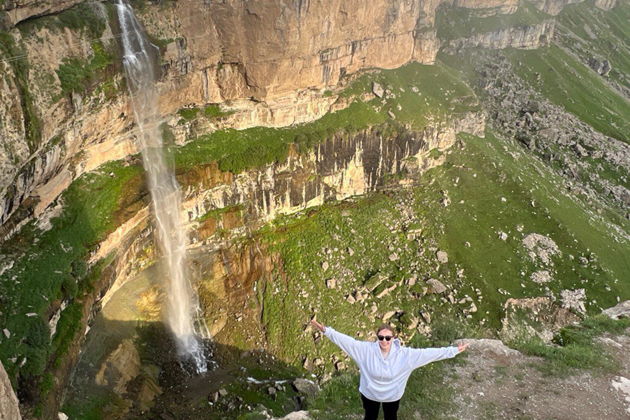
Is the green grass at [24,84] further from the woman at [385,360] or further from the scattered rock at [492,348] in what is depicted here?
the scattered rock at [492,348]

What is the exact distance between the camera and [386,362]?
34.5 ft

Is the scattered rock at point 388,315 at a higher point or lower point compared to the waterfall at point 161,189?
lower

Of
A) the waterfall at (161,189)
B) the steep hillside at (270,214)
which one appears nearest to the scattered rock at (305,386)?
the steep hillside at (270,214)

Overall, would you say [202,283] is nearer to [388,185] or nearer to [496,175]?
[388,185]

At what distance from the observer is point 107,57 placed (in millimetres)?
30703

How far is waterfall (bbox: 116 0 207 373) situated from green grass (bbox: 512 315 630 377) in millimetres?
24114

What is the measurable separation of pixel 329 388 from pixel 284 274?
2224 cm

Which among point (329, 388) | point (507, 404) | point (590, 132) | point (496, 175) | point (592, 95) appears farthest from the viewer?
point (592, 95)

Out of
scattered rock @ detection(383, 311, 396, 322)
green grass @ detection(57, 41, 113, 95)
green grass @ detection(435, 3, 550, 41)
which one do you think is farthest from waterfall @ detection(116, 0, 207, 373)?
green grass @ detection(435, 3, 550, 41)

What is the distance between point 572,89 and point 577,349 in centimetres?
7707

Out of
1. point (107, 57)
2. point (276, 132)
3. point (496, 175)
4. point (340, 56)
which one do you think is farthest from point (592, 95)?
point (107, 57)

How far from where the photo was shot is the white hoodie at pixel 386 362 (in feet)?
34.7

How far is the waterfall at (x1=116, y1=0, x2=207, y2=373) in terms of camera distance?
3294cm

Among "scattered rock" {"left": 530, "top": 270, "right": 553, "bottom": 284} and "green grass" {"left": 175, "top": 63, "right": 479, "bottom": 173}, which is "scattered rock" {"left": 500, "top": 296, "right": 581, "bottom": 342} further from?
"green grass" {"left": 175, "top": 63, "right": 479, "bottom": 173}
